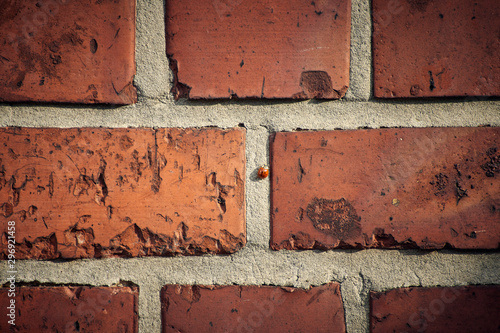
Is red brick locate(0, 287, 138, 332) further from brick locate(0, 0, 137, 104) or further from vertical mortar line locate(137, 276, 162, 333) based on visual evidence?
brick locate(0, 0, 137, 104)

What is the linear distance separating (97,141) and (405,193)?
0.54m

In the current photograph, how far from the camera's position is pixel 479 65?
20.1 inches

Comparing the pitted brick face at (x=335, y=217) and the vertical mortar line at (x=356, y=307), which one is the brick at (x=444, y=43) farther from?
the vertical mortar line at (x=356, y=307)

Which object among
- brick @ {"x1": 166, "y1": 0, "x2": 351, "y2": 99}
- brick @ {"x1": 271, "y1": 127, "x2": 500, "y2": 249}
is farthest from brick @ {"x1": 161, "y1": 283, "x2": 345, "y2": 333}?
brick @ {"x1": 166, "y1": 0, "x2": 351, "y2": 99}

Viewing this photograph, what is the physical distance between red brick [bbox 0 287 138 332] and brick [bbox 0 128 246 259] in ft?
0.32

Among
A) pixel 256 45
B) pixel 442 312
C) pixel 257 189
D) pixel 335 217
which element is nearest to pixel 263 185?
pixel 257 189

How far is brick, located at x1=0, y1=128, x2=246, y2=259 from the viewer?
509mm

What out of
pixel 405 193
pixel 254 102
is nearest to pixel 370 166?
→ pixel 405 193

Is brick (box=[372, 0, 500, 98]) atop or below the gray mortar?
atop

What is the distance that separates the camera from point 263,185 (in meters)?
0.52

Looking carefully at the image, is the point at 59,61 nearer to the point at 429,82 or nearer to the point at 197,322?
the point at 197,322

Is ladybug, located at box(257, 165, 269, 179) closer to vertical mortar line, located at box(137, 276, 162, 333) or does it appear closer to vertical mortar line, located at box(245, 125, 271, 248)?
vertical mortar line, located at box(245, 125, 271, 248)

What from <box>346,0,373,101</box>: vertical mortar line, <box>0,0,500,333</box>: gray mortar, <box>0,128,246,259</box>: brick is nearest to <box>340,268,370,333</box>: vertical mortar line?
<box>0,0,500,333</box>: gray mortar

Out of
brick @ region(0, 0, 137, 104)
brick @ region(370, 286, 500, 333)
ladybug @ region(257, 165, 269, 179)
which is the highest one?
brick @ region(0, 0, 137, 104)
